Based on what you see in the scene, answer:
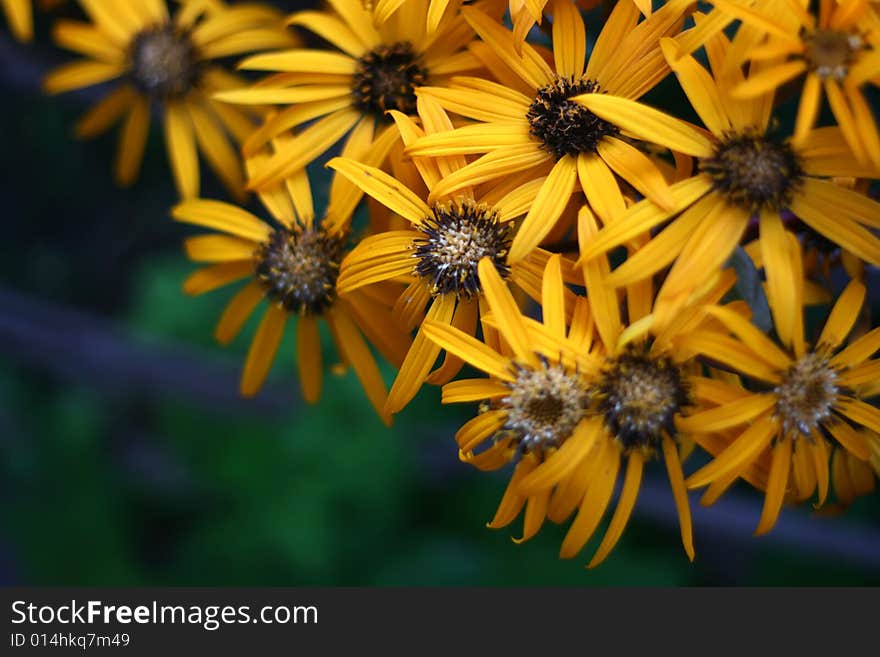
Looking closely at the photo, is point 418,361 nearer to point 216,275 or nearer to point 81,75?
point 216,275

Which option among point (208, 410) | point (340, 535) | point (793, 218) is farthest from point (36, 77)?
point (793, 218)

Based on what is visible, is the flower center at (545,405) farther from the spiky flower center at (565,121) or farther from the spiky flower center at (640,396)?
the spiky flower center at (565,121)

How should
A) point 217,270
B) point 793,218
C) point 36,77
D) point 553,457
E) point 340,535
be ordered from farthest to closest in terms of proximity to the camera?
point 340,535
point 36,77
point 217,270
point 793,218
point 553,457

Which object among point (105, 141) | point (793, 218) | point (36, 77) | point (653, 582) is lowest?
point (793, 218)

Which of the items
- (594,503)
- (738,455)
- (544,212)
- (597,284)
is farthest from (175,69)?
(738,455)

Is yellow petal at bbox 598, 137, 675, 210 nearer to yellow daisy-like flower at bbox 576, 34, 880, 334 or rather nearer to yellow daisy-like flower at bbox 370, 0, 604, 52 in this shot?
yellow daisy-like flower at bbox 576, 34, 880, 334

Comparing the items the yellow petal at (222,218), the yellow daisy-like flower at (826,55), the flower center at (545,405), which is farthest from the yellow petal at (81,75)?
the yellow daisy-like flower at (826,55)

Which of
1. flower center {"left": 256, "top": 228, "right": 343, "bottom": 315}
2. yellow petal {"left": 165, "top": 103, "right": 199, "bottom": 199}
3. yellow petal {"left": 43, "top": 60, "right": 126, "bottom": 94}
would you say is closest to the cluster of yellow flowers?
flower center {"left": 256, "top": 228, "right": 343, "bottom": 315}

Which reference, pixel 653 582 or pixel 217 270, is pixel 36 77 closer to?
pixel 217 270
